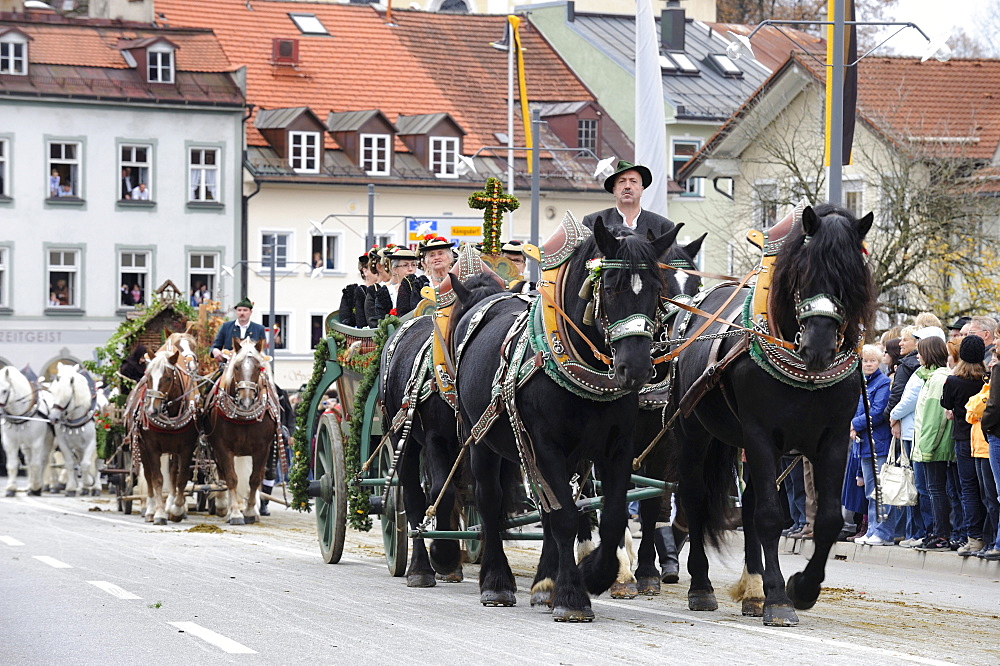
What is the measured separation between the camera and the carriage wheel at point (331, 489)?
1434 centimetres

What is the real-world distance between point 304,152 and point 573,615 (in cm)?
4453

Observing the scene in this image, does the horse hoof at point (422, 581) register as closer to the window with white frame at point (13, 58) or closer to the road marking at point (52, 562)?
the road marking at point (52, 562)

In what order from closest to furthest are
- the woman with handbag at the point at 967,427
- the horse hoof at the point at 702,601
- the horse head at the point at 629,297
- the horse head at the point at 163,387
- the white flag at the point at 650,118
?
the horse head at the point at 629,297 → the horse hoof at the point at 702,601 → the woman with handbag at the point at 967,427 → the white flag at the point at 650,118 → the horse head at the point at 163,387

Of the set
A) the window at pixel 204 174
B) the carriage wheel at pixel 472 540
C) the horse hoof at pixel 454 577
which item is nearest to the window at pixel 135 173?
the window at pixel 204 174

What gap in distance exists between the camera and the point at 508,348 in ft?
35.0

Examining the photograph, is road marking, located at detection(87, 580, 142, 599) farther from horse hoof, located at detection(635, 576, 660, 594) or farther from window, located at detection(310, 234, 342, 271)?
window, located at detection(310, 234, 342, 271)

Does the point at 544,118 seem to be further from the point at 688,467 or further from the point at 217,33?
the point at 688,467

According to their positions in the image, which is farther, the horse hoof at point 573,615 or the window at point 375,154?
the window at point 375,154

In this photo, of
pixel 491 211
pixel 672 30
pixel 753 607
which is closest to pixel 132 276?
pixel 672 30

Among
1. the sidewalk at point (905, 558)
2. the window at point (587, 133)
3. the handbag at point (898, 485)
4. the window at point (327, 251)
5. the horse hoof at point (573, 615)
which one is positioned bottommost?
the sidewalk at point (905, 558)

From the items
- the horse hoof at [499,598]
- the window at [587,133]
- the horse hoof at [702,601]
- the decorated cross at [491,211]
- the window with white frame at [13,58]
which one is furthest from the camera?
the window at [587,133]

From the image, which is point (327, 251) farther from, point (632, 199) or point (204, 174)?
point (632, 199)

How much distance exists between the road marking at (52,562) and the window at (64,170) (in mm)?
37570

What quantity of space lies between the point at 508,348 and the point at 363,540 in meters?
7.59
